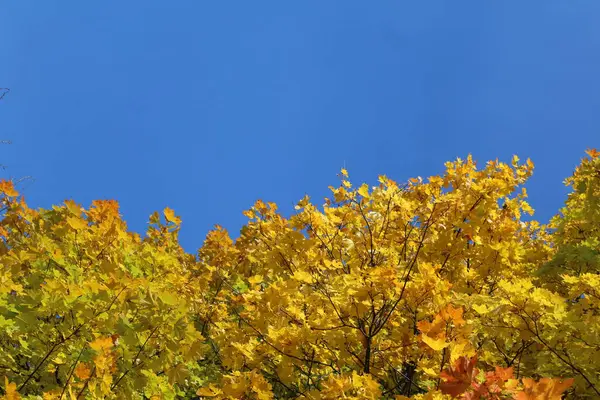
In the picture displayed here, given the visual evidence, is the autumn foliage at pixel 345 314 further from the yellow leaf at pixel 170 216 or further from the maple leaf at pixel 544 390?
the yellow leaf at pixel 170 216

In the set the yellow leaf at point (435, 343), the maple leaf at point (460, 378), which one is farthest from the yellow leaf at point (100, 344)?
the maple leaf at point (460, 378)

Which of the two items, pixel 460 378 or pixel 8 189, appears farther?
pixel 8 189

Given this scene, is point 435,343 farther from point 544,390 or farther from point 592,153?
point 592,153

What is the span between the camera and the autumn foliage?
3525mm

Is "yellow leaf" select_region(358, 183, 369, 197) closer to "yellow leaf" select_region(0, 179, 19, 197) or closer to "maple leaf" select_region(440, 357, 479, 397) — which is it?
"maple leaf" select_region(440, 357, 479, 397)

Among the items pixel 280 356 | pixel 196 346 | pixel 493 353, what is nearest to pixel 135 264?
pixel 196 346

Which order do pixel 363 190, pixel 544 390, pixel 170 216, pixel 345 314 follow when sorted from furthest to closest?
1. pixel 170 216
2. pixel 363 190
3. pixel 345 314
4. pixel 544 390

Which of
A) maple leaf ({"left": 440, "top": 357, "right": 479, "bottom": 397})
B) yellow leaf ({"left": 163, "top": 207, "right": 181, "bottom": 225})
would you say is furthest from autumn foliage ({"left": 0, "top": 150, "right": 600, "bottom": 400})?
yellow leaf ({"left": 163, "top": 207, "right": 181, "bottom": 225})

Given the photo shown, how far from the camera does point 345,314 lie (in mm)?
4062

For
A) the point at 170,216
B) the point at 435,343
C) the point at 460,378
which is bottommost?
the point at 460,378

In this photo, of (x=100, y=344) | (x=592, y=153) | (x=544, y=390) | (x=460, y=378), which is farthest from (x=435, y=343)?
(x=592, y=153)

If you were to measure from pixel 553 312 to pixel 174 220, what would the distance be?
5.23 m

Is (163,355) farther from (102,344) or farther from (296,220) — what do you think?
(296,220)

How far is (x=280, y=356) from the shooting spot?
4.29 metres
